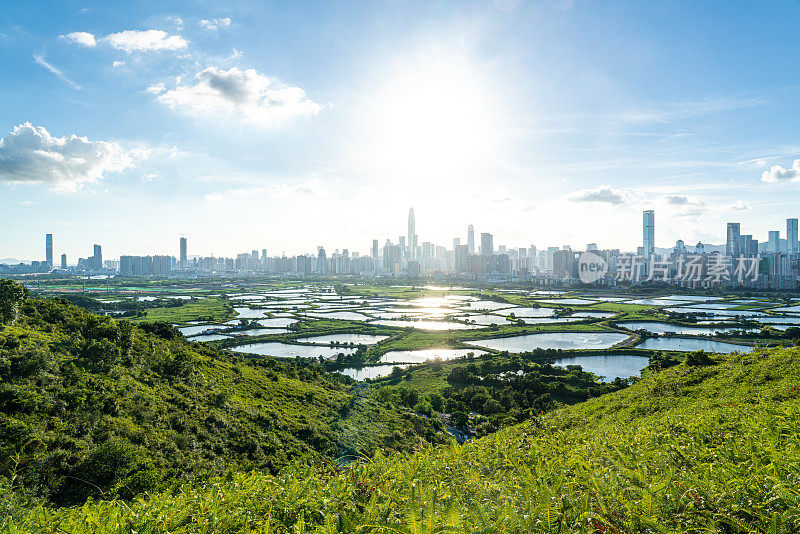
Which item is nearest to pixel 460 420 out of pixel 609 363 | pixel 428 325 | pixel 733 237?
pixel 609 363

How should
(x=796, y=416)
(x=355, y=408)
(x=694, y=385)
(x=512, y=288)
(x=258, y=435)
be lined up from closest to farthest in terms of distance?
(x=796, y=416), (x=694, y=385), (x=258, y=435), (x=355, y=408), (x=512, y=288)

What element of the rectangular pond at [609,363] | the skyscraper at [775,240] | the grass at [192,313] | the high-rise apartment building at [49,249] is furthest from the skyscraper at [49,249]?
the skyscraper at [775,240]

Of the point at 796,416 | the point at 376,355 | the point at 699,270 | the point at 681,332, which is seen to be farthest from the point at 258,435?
the point at 699,270

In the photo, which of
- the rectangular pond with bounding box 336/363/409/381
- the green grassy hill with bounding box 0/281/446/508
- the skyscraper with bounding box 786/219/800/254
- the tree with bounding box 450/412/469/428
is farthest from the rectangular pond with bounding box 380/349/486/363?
the skyscraper with bounding box 786/219/800/254

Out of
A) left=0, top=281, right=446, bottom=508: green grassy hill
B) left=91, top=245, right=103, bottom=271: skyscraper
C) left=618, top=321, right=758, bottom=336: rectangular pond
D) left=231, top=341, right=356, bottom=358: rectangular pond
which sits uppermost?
left=91, top=245, right=103, bottom=271: skyscraper

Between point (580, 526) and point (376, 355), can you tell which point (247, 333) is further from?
point (580, 526)

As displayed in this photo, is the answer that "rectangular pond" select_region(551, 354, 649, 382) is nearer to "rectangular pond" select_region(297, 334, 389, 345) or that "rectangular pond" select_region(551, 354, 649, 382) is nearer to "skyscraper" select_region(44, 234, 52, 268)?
"rectangular pond" select_region(297, 334, 389, 345)

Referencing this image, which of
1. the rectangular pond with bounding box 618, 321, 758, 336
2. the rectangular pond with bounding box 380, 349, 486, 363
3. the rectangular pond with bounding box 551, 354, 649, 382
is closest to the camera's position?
the rectangular pond with bounding box 551, 354, 649, 382

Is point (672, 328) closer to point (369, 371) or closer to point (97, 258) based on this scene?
point (369, 371)
